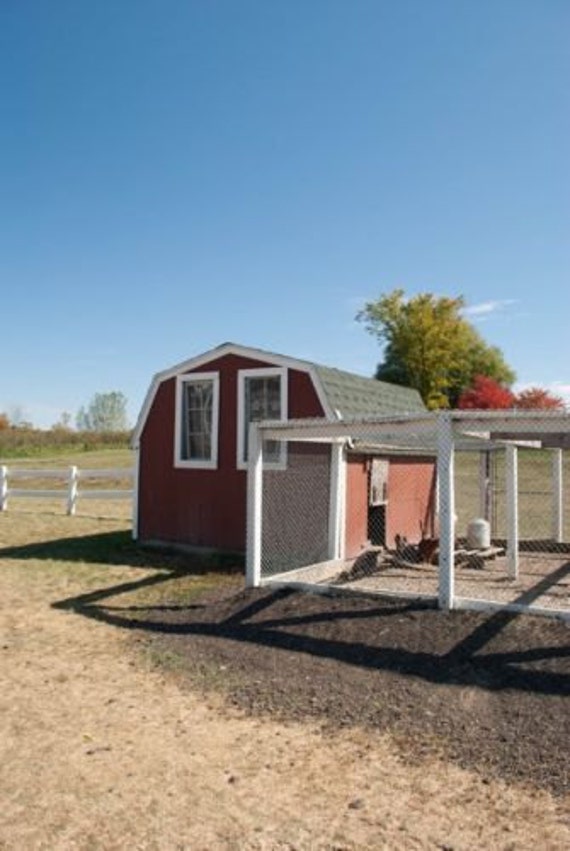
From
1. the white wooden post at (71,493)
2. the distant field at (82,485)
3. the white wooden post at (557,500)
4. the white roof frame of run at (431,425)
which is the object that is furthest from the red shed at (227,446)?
the white wooden post at (71,493)

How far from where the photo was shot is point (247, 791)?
4203 millimetres

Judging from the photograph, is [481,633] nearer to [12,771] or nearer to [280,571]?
[12,771]

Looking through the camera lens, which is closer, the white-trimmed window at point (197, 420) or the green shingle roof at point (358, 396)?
the green shingle roof at point (358, 396)

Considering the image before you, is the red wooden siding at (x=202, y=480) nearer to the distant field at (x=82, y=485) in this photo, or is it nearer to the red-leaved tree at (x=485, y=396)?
the distant field at (x=82, y=485)

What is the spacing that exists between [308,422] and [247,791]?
536 centimetres

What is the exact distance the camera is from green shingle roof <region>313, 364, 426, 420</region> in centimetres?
1183

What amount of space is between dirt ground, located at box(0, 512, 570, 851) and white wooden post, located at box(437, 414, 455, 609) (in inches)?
13.4

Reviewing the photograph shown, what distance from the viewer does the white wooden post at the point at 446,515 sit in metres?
7.60

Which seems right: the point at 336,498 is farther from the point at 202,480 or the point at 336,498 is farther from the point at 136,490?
the point at 136,490

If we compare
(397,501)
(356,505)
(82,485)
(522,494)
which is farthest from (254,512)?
(82,485)

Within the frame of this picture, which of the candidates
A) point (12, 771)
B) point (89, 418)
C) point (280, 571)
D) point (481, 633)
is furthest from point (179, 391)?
point (89, 418)

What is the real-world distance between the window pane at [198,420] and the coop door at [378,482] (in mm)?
2842

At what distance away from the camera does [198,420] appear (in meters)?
13.2

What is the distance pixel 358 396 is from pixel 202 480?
311 centimetres
